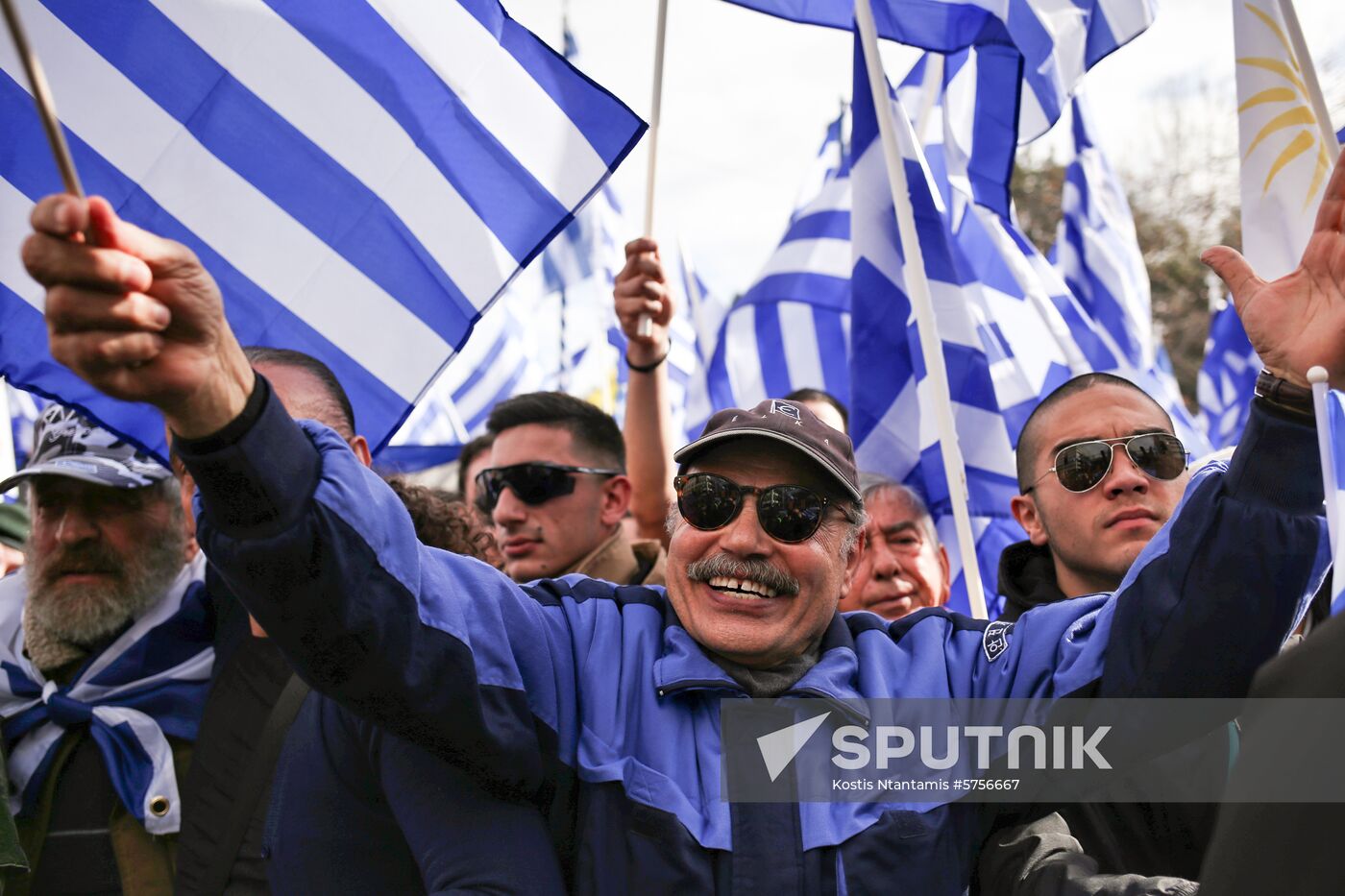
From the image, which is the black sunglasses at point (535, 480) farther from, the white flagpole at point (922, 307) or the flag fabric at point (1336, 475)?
the flag fabric at point (1336, 475)

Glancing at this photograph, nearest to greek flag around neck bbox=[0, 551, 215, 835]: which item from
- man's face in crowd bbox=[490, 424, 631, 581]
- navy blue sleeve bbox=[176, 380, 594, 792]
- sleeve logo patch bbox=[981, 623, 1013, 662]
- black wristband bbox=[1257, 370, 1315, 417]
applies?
navy blue sleeve bbox=[176, 380, 594, 792]

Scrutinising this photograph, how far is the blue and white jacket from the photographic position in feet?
7.03

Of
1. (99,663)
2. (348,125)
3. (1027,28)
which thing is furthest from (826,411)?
(99,663)

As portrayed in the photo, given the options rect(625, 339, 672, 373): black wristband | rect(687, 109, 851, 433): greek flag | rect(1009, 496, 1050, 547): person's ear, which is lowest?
rect(1009, 496, 1050, 547): person's ear

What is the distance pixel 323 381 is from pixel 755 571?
1.26m

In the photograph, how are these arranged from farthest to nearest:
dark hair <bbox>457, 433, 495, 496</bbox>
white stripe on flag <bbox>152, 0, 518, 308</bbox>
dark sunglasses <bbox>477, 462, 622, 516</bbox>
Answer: dark hair <bbox>457, 433, 495, 496</bbox>
dark sunglasses <bbox>477, 462, 622, 516</bbox>
white stripe on flag <bbox>152, 0, 518, 308</bbox>

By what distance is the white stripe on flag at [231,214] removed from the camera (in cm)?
368

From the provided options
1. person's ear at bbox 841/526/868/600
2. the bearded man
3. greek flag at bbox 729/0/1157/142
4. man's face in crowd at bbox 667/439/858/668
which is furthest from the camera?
greek flag at bbox 729/0/1157/142

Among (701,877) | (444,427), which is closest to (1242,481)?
(701,877)

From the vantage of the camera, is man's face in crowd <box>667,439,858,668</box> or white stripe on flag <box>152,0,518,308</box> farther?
white stripe on flag <box>152,0,518,308</box>

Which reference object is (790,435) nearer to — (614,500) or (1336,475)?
(1336,475)

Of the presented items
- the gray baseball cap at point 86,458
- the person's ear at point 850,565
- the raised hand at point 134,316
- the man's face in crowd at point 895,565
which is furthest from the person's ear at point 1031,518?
the raised hand at point 134,316

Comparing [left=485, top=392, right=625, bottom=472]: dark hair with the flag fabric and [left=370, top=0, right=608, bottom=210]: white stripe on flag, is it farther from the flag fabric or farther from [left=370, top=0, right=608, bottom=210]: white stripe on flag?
the flag fabric

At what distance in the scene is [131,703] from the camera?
3.29 meters
